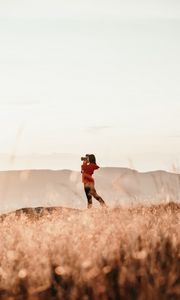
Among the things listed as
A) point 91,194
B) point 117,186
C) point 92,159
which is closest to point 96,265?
point 117,186

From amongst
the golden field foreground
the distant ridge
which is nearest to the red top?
the distant ridge

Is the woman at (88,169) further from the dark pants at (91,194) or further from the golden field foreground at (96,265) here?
the golden field foreground at (96,265)

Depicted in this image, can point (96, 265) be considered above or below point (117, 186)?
below

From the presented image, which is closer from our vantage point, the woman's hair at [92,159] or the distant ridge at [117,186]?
the distant ridge at [117,186]

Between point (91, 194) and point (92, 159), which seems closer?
point (91, 194)

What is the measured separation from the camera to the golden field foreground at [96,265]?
13.7ft

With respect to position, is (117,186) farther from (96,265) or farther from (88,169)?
(88,169)

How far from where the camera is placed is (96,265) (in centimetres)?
467

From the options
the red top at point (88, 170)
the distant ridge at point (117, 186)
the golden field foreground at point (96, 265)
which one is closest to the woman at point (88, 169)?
the red top at point (88, 170)

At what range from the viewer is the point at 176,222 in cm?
677

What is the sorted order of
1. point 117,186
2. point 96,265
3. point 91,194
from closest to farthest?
1. point 96,265
2. point 117,186
3. point 91,194

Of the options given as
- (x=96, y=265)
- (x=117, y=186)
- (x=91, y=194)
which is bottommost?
(x=96, y=265)

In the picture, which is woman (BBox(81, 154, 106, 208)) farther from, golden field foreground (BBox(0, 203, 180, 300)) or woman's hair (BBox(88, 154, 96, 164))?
golden field foreground (BBox(0, 203, 180, 300))

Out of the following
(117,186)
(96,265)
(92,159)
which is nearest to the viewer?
(96,265)
